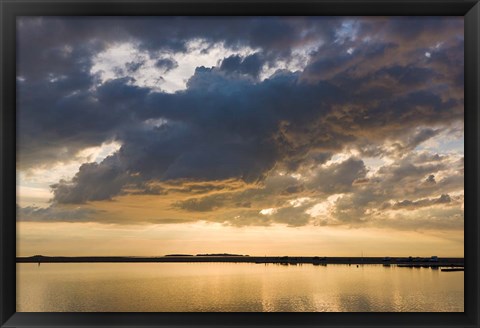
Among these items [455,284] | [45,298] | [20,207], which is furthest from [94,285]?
[20,207]

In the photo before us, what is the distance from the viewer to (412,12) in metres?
2.17

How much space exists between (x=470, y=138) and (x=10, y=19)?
2.06 metres

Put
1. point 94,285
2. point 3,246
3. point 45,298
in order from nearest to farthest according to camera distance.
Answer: point 3,246 → point 45,298 → point 94,285

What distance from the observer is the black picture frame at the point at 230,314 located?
6.86ft

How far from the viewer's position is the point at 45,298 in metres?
19.8

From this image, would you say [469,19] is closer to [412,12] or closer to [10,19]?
[412,12]

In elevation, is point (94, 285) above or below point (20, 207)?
below

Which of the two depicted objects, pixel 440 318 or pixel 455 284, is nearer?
pixel 440 318

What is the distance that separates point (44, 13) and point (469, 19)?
6.09ft

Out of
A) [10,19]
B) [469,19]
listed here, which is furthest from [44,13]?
[469,19]

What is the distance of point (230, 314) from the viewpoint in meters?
2.12

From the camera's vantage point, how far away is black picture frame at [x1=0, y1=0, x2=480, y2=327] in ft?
6.86

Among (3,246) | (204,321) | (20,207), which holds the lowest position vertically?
(204,321)

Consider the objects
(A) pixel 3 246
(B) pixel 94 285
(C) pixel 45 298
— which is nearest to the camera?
(A) pixel 3 246
